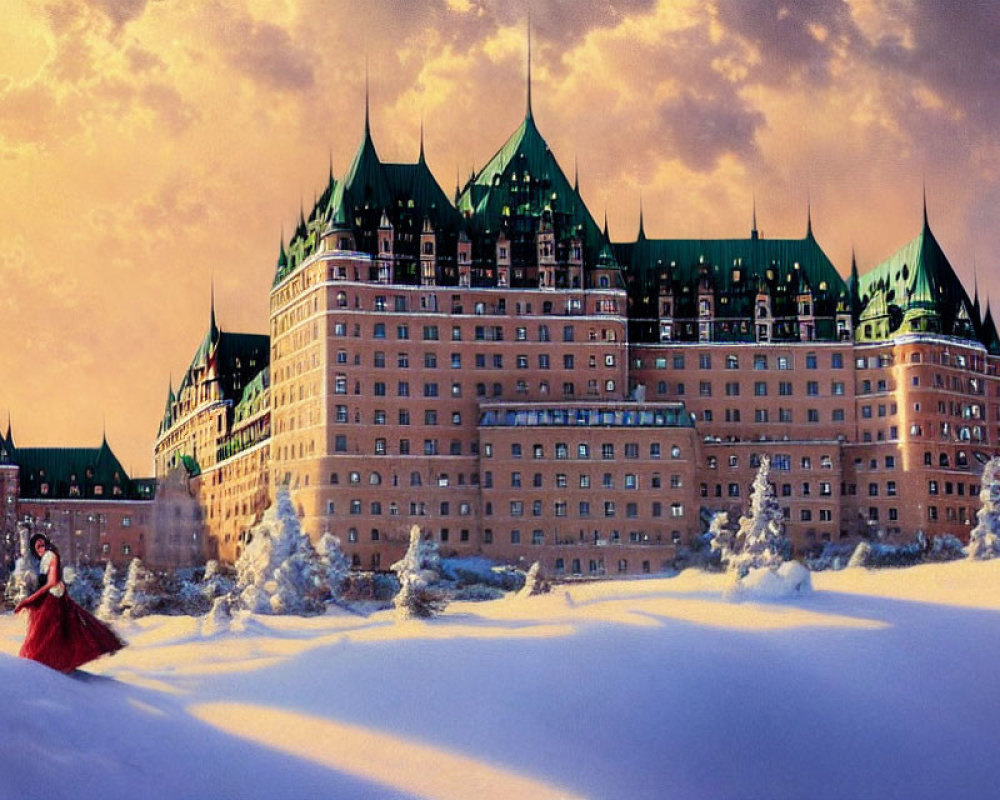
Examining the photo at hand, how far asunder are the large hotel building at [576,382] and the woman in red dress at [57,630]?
195 feet

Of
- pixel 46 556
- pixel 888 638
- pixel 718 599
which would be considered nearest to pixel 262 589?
pixel 718 599

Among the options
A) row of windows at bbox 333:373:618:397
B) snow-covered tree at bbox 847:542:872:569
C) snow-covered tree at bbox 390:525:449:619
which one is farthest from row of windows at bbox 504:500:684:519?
snow-covered tree at bbox 390:525:449:619

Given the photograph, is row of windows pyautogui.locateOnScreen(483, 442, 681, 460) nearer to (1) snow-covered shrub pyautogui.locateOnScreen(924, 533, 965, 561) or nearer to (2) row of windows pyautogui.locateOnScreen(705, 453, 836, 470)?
(2) row of windows pyautogui.locateOnScreen(705, 453, 836, 470)

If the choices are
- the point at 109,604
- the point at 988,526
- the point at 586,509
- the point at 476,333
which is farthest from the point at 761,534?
the point at 476,333

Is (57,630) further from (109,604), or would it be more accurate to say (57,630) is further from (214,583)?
(214,583)

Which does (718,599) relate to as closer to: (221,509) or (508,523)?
(508,523)

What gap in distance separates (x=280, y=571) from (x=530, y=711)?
31.4 m

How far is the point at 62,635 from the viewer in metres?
35.0

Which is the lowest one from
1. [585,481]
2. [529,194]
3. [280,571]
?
[280,571]

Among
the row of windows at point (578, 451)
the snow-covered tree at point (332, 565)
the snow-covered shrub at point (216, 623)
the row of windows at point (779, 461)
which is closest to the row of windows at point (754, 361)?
the row of windows at point (779, 461)

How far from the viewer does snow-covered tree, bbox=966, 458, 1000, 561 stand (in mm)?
82000

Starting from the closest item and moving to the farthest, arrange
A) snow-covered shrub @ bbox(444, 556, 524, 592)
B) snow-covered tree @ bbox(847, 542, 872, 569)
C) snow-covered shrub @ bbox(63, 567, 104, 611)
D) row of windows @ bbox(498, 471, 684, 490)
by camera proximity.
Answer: snow-covered shrub @ bbox(63, 567, 104, 611) < snow-covered shrub @ bbox(444, 556, 524, 592) < snow-covered tree @ bbox(847, 542, 872, 569) < row of windows @ bbox(498, 471, 684, 490)

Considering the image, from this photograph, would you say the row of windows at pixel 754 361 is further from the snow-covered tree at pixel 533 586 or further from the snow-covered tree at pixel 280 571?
the snow-covered tree at pixel 280 571

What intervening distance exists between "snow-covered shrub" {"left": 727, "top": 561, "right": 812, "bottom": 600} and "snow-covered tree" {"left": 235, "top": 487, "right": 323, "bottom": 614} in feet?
62.3
